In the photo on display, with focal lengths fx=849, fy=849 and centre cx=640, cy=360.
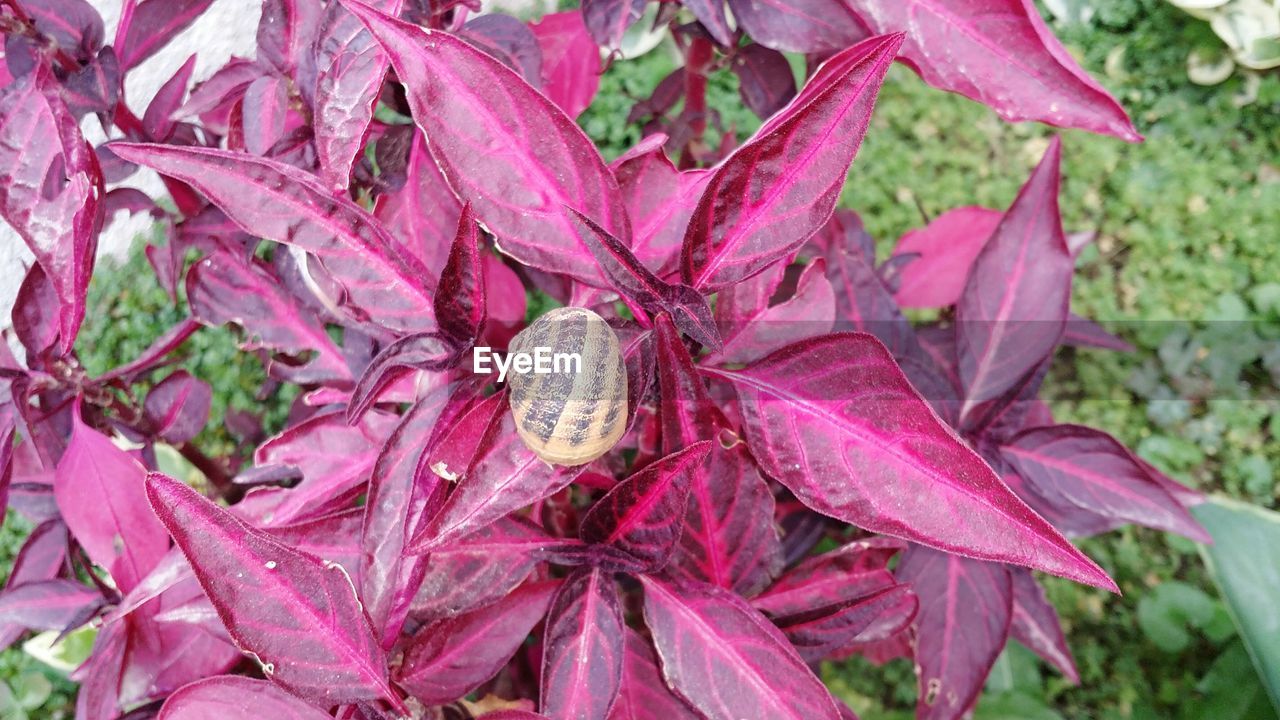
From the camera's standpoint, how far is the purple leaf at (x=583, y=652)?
566 mm

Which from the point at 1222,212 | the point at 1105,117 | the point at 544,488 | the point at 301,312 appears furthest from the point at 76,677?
the point at 1222,212

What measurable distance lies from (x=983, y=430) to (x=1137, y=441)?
0.80 metres

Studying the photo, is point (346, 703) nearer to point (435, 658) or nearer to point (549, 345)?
point (435, 658)

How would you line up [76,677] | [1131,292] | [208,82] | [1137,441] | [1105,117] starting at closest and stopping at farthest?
[1105,117]
[208,82]
[76,677]
[1137,441]
[1131,292]

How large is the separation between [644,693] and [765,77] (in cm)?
63

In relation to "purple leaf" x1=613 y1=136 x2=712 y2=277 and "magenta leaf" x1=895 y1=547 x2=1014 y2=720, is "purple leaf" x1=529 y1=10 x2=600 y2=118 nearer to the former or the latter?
"purple leaf" x1=613 y1=136 x2=712 y2=277

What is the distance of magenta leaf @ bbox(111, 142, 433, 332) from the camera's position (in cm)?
54

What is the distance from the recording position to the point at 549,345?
1.59ft

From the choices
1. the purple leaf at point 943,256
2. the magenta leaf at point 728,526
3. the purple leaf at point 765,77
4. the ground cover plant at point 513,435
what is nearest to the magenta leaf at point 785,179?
the ground cover plant at point 513,435

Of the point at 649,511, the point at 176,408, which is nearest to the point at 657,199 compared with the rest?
the point at 649,511

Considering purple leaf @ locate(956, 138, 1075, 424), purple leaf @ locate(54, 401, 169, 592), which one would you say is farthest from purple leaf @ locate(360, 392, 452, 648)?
purple leaf @ locate(956, 138, 1075, 424)

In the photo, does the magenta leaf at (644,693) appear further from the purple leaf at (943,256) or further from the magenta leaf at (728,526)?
the purple leaf at (943,256)

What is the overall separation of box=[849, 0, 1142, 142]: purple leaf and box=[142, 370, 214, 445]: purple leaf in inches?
31.3

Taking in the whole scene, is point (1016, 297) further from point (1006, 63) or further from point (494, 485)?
point (494, 485)
